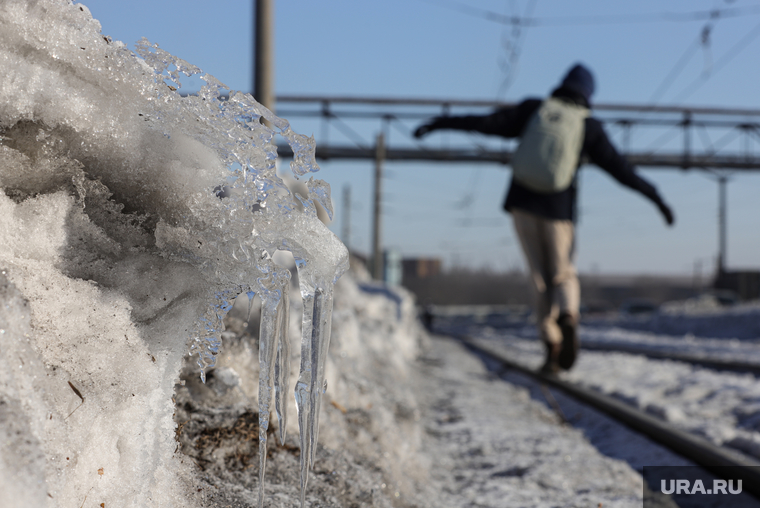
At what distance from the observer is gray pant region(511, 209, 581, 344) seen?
4105 millimetres

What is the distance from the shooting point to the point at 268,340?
106 centimetres

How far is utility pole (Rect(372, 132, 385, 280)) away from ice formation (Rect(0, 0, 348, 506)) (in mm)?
17043

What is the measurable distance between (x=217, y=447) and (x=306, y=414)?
309mm

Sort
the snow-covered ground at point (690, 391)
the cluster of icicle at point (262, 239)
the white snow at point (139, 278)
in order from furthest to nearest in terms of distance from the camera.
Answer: the snow-covered ground at point (690, 391)
the cluster of icicle at point (262, 239)
the white snow at point (139, 278)

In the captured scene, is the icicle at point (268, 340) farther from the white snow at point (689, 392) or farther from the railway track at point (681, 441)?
the white snow at point (689, 392)

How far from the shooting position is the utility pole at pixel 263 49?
505 centimetres

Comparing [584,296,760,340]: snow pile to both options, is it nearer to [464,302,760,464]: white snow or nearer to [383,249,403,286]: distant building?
[464,302,760,464]: white snow

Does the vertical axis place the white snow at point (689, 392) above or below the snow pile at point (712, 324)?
above

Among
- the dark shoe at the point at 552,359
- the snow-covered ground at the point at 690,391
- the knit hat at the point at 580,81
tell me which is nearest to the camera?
the snow-covered ground at the point at 690,391

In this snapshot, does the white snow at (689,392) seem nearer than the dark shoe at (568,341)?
Yes

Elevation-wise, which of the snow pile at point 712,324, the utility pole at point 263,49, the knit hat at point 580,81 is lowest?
the snow pile at point 712,324

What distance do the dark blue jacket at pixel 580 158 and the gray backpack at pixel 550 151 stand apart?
78 millimetres

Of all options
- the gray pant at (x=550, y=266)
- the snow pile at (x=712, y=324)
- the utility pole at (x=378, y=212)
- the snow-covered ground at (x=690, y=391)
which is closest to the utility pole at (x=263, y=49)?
the gray pant at (x=550, y=266)

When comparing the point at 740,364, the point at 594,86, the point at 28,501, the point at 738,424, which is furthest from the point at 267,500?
the point at 740,364
